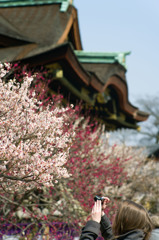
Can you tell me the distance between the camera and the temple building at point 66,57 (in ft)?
24.5

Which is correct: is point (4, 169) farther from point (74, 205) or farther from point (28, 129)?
point (74, 205)

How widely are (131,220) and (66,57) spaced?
5421 millimetres

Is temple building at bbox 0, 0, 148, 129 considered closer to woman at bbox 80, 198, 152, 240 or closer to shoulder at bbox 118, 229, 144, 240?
woman at bbox 80, 198, 152, 240

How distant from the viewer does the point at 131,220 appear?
7.19 ft

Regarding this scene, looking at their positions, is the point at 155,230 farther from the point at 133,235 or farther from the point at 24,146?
the point at 24,146

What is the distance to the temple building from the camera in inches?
294

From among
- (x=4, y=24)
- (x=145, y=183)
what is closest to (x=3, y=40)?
(x=4, y=24)

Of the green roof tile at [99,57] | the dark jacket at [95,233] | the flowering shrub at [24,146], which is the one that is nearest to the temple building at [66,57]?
the green roof tile at [99,57]

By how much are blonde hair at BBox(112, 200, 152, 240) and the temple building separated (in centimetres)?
518

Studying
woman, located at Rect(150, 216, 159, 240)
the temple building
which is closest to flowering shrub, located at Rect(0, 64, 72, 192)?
woman, located at Rect(150, 216, 159, 240)

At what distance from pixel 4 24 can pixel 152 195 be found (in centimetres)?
769

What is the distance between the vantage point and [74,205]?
21.9ft

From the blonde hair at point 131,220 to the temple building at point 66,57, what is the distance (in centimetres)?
518

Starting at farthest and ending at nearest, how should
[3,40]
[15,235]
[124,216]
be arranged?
[3,40] < [15,235] < [124,216]
